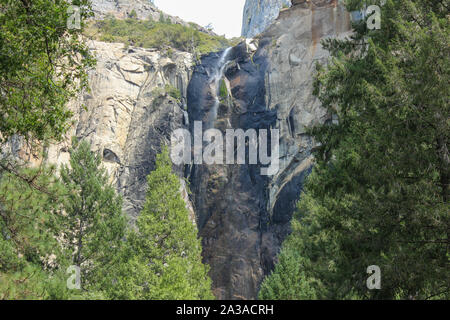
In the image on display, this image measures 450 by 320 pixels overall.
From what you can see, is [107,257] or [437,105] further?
[107,257]

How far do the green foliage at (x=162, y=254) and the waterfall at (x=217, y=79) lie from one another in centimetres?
1825

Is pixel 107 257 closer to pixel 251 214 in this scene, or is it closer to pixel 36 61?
pixel 36 61

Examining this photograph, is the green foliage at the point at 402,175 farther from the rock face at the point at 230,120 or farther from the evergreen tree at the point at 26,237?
the rock face at the point at 230,120

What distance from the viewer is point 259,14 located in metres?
99.4

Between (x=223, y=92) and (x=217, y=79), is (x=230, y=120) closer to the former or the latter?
(x=223, y=92)

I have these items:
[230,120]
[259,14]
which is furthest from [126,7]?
[230,120]

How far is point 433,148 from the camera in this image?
7422mm

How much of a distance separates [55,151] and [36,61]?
988 inches

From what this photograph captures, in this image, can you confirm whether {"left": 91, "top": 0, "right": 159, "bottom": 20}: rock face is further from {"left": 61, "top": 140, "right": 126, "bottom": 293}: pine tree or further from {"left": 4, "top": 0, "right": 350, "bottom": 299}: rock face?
{"left": 61, "top": 140, "right": 126, "bottom": 293}: pine tree

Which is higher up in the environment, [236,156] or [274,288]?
[236,156]

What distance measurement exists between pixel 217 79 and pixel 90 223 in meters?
25.3
